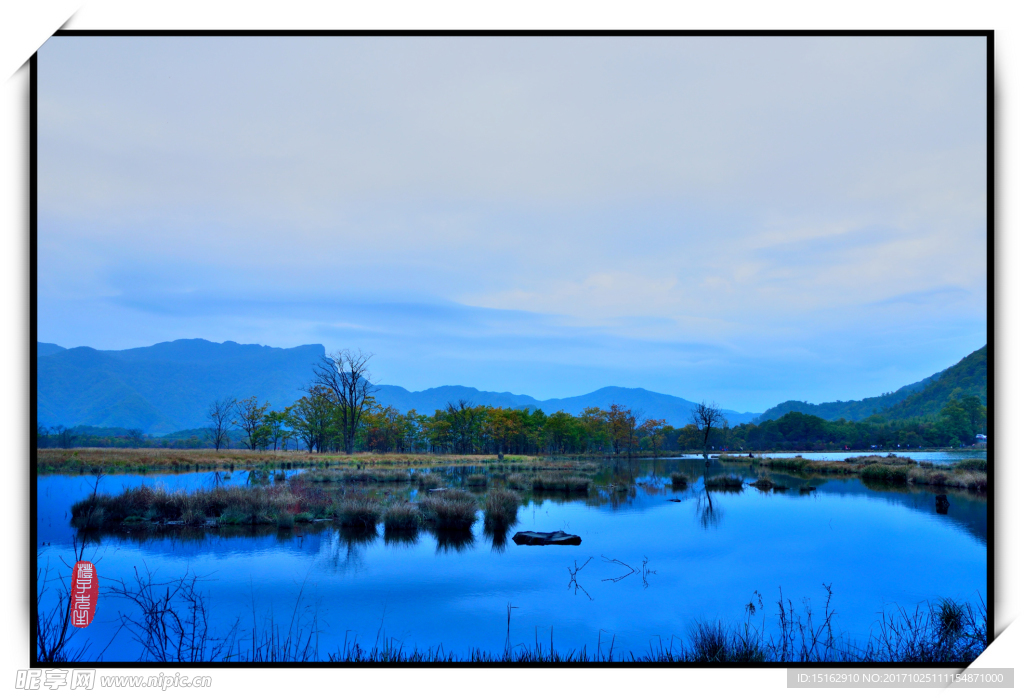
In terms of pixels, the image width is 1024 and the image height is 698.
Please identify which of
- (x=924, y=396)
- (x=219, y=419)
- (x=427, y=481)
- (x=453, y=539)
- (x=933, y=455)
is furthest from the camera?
(x=427, y=481)

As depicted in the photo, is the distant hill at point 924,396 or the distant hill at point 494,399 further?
the distant hill at point 494,399

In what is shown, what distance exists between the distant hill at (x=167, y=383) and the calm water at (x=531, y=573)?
99 centimetres

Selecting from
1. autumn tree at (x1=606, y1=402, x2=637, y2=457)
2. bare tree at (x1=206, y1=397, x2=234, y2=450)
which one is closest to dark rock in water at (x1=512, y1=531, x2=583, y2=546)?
bare tree at (x1=206, y1=397, x2=234, y2=450)

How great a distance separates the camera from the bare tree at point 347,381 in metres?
9.38

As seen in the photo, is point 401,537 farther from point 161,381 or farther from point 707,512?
point 707,512

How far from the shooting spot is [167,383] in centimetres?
891

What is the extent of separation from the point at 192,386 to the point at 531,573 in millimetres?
7880

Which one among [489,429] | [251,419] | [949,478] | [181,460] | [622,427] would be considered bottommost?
[622,427]

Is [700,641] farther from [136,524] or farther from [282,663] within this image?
[136,524]

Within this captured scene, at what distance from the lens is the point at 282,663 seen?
3910 mm

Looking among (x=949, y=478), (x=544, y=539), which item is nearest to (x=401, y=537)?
(x=544, y=539)

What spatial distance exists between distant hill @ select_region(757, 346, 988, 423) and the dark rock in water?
576 cm
